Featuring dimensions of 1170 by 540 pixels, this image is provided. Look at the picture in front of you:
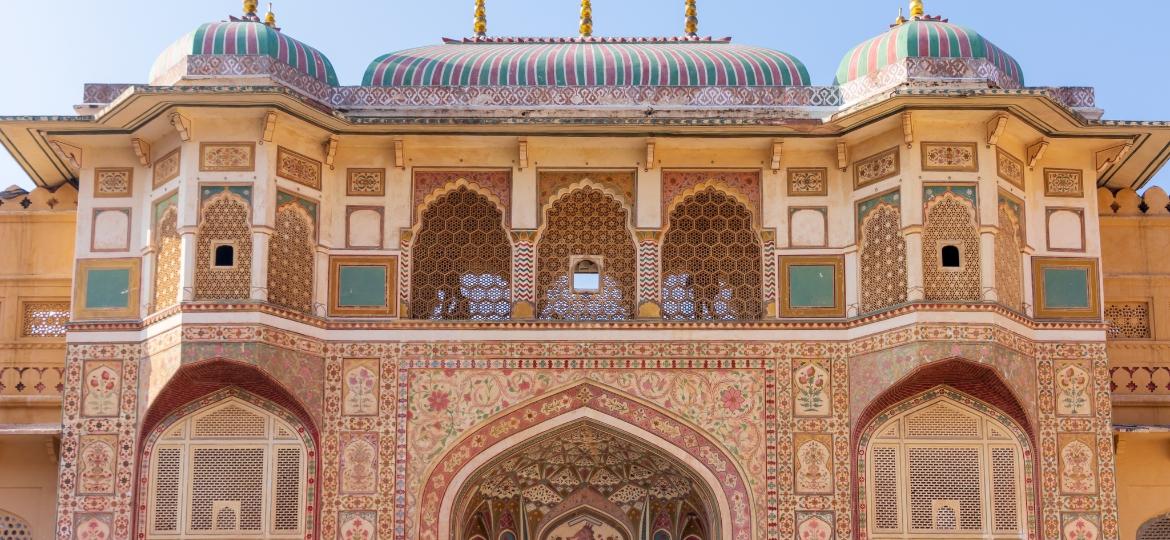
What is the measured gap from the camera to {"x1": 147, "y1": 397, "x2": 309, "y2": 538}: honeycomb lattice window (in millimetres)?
15680

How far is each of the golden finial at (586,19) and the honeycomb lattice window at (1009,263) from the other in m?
4.24

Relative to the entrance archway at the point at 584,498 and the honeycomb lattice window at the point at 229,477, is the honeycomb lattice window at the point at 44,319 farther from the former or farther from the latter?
the entrance archway at the point at 584,498

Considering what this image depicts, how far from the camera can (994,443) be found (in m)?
15.9

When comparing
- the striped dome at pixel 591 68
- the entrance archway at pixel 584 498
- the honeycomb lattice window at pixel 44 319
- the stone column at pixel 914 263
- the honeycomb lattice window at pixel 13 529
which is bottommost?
Result: the honeycomb lattice window at pixel 13 529

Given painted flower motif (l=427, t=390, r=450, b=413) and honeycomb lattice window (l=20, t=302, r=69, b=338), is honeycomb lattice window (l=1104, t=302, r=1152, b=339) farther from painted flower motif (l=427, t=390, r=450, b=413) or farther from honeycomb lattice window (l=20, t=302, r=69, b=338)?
honeycomb lattice window (l=20, t=302, r=69, b=338)

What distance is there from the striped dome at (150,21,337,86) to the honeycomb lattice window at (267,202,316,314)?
4.37 ft

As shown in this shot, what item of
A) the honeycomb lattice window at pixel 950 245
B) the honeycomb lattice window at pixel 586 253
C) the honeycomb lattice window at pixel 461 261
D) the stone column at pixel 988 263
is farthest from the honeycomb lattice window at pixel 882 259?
the honeycomb lattice window at pixel 461 261

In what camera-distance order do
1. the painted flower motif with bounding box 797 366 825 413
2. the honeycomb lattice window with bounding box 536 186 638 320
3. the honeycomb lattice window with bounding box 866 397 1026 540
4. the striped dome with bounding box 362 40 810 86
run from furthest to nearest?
the striped dome with bounding box 362 40 810 86 → the honeycomb lattice window with bounding box 536 186 638 320 → the painted flower motif with bounding box 797 366 825 413 → the honeycomb lattice window with bounding box 866 397 1026 540

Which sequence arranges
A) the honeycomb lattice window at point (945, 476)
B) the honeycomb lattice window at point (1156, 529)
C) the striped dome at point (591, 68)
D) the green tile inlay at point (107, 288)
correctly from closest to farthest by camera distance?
the honeycomb lattice window at point (945, 476) → the green tile inlay at point (107, 288) → the honeycomb lattice window at point (1156, 529) → the striped dome at point (591, 68)

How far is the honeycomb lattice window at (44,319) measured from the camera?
17109mm

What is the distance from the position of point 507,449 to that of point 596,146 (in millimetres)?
2687

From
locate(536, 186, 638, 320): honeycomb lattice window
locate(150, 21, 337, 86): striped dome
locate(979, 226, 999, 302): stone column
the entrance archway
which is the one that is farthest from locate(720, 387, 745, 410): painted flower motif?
locate(150, 21, 337, 86): striped dome

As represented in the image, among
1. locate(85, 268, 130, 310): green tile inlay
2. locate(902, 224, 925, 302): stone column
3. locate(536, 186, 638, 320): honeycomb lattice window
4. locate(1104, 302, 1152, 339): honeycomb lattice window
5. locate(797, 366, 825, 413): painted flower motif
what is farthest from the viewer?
locate(1104, 302, 1152, 339): honeycomb lattice window

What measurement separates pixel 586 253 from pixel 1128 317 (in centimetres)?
490
